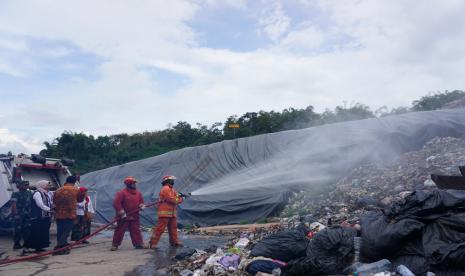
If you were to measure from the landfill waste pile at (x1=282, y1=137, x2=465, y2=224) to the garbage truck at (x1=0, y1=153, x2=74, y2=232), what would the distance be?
20.1ft

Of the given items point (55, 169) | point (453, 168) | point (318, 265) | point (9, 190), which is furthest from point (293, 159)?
point (318, 265)

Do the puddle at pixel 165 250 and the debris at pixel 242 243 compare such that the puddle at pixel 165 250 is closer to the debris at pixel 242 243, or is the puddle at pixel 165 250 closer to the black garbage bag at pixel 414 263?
the debris at pixel 242 243

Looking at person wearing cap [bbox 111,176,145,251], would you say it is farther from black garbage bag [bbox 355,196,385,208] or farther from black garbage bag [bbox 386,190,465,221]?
black garbage bag [bbox 386,190,465,221]

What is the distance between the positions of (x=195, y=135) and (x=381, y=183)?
14.9 metres

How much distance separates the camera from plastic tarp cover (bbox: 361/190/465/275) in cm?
439

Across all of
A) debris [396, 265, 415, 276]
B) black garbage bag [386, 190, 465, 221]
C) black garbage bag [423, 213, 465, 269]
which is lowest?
debris [396, 265, 415, 276]

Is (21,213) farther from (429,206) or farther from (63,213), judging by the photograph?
(429,206)

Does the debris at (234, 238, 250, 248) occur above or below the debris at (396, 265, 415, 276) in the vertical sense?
below

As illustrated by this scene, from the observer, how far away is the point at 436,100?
19328mm

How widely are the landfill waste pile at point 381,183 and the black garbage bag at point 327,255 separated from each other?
2032 mm

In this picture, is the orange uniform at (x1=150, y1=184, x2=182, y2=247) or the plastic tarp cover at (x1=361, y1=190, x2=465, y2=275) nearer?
the plastic tarp cover at (x1=361, y1=190, x2=465, y2=275)

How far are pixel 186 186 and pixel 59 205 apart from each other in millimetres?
5990

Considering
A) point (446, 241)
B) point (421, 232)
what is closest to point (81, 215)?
point (421, 232)

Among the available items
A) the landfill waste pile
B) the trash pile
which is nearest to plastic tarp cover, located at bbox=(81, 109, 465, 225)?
the landfill waste pile
